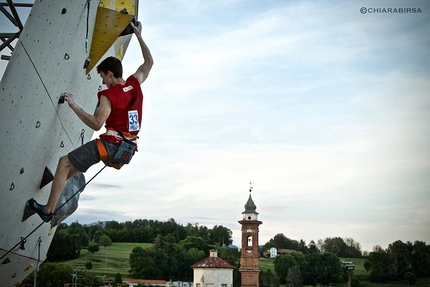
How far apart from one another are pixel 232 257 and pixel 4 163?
324 feet

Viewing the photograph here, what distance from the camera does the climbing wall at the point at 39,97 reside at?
589cm

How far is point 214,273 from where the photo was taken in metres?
72.6

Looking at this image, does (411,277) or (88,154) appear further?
(411,277)

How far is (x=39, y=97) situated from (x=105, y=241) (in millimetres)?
107157

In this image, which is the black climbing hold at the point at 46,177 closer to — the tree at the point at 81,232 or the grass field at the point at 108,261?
the grass field at the point at 108,261

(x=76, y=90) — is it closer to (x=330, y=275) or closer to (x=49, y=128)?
(x=49, y=128)

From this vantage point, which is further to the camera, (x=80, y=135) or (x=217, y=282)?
(x=217, y=282)

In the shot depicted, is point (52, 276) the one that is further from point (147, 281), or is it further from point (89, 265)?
point (147, 281)

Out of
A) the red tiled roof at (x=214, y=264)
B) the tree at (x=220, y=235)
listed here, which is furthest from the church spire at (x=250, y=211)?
the tree at (x=220, y=235)

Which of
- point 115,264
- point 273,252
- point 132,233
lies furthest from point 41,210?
point 273,252

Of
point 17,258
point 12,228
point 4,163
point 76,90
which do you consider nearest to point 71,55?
point 76,90

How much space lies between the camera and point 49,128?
23.2ft

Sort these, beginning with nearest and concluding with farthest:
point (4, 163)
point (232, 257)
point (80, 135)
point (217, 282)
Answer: point (4, 163) → point (80, 135) → point (217, 282) → point (232, 257)

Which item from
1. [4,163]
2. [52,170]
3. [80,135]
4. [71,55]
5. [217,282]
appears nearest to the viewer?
[4,163]
